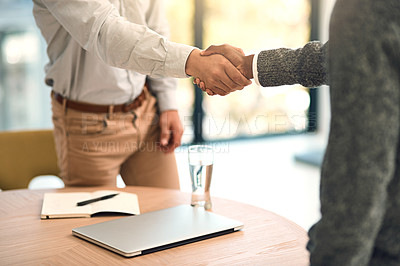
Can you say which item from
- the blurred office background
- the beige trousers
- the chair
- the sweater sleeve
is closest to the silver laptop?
the sweater sleeve

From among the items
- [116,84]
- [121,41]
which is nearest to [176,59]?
[121,41]

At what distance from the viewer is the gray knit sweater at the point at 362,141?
507 mm

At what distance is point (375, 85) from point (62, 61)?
3.98ft

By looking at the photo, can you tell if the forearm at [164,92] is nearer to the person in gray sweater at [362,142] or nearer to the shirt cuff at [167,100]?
the shirt cuff at [167,100]

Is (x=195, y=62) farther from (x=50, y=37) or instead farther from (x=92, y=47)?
(x=50, y=37)

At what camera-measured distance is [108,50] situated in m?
1.31

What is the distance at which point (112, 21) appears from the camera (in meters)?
1.32

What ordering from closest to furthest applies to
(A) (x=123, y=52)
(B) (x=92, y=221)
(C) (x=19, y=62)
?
1. (B) (x=92, y=221)
2. (A) (x=123, y=52)
3. (C) (x=19, y=62)

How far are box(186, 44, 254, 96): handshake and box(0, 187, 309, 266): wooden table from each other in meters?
0.36

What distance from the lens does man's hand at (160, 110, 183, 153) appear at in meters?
1.68

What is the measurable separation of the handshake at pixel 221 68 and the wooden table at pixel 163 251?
360mm

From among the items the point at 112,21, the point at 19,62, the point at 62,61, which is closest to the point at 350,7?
the point at 112,21

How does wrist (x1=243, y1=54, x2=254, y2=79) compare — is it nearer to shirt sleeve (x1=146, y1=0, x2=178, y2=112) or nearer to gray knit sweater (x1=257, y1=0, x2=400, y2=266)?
shirt sleeve (x1=146, y1=0, x2=178, y2=112)

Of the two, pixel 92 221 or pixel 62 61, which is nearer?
pixel 92 221
